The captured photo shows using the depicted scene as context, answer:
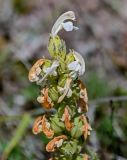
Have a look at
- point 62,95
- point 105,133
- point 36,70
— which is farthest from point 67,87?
point 105,133

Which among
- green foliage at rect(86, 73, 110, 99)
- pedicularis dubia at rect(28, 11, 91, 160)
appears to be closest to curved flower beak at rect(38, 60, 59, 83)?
pedicularis dubia at rect(28, 11, 91, 160)

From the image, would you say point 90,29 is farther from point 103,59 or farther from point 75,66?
point 75,66

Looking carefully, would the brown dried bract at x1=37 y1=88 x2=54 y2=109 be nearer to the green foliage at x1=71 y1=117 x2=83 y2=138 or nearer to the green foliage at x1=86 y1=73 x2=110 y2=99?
the green foliage at x1=71 y1=117 x2=83 y2=138

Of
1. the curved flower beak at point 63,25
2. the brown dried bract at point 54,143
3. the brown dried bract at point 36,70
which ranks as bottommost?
the brown dried bract at point 54,143

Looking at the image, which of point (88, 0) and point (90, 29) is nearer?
point (90, 29)

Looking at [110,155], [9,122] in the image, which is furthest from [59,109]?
[9,122]

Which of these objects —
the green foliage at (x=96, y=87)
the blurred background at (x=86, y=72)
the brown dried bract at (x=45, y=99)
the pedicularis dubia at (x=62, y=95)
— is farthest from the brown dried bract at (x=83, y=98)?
the green foliage at (x=96, y=87)

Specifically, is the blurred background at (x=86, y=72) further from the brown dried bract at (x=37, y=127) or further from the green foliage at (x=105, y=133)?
the brown dried bract at (x=37, y=127)
